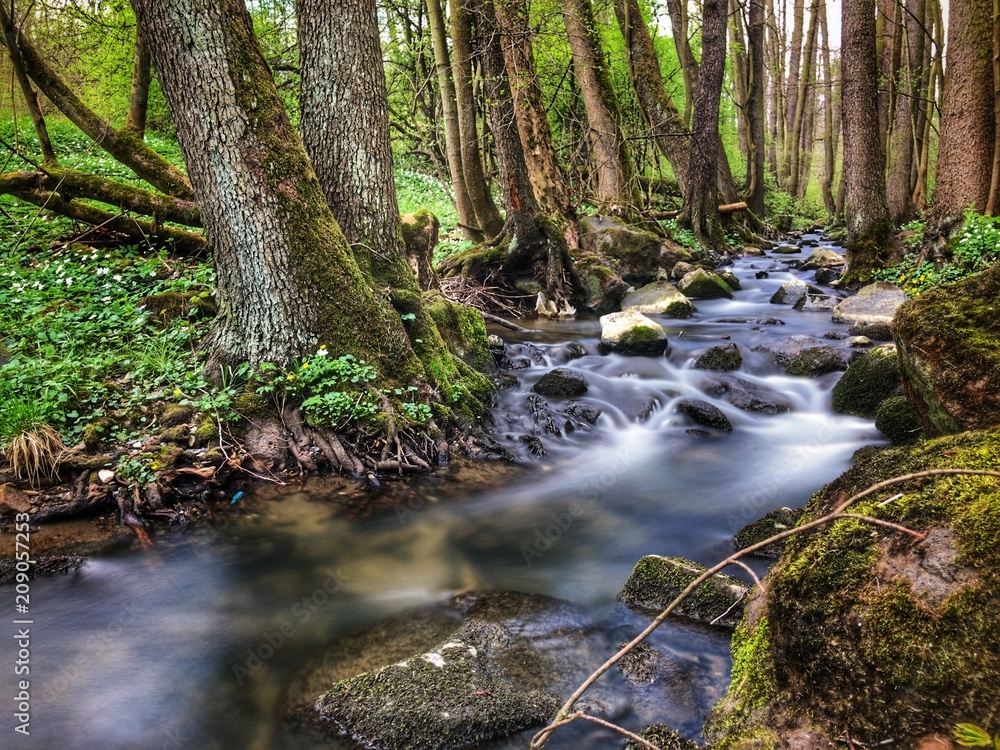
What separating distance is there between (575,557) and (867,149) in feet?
35.2

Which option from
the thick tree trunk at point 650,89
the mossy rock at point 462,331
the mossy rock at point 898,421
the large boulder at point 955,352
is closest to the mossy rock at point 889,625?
the large boulder at point 955,352

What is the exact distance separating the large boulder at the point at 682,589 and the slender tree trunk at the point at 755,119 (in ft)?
62.3

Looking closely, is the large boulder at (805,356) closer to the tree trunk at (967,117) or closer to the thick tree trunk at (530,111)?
the tree trunk at (967,117)

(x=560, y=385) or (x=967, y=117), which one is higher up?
(x=967, y=117)

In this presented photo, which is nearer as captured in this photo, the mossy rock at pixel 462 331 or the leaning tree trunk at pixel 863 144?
the mossy rock at pixel 462 331

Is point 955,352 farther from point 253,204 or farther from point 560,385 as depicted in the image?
point 253,204

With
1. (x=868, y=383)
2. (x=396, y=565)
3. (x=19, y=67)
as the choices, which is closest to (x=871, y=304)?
(x=868, y=383)

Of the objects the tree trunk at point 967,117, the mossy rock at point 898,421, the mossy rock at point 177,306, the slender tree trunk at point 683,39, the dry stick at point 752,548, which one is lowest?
the mossy rock at point 898,421

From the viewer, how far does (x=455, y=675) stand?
10.4 feet

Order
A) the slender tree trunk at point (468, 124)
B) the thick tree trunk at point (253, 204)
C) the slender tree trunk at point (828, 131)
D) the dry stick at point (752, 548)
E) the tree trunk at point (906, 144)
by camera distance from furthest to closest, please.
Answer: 1. the slender tree trunk at point (828, 131)
2. the tree trunk at point (906, 144)
3. the slender tree trunk at point (468, 124)
4. the thick tree trunk at point (253, 204)
5. the dry stick at point (752, 548)

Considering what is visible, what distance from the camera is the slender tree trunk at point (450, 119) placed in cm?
1062

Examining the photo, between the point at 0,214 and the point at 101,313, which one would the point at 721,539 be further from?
the point at 0,214

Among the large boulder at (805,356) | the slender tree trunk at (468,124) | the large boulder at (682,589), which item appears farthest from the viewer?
the slender tree trunk at (468,124)

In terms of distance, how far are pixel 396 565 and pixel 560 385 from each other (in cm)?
380
